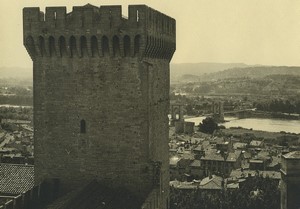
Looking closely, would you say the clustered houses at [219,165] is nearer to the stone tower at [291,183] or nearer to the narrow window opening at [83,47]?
the stone tower at [291,183]

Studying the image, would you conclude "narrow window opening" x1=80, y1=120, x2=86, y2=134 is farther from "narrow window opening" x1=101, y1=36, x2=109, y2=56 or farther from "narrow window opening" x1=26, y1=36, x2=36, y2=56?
"narrow window opening" x1=26, y1=36, x2=36, y2=56

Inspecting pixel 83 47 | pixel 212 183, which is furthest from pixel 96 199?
pixel 212 183

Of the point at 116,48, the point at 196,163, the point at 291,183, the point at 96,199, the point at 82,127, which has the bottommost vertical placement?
the point at 196,163

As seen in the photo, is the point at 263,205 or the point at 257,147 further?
the point at 257,147

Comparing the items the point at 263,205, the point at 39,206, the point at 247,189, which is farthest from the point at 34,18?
the point at 247,189

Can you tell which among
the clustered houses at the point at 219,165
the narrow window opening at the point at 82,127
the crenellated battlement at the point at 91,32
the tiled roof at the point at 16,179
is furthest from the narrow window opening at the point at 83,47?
the clustered houses at the point at 219,165

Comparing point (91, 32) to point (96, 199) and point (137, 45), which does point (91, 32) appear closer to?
point (137, 45)

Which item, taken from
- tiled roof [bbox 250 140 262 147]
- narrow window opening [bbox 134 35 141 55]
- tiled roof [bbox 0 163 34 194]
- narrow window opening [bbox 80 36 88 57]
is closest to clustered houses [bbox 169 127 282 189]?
tiled roof [bbox 250 140 262 147]

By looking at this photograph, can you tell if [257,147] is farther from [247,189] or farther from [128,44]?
[128,44]
